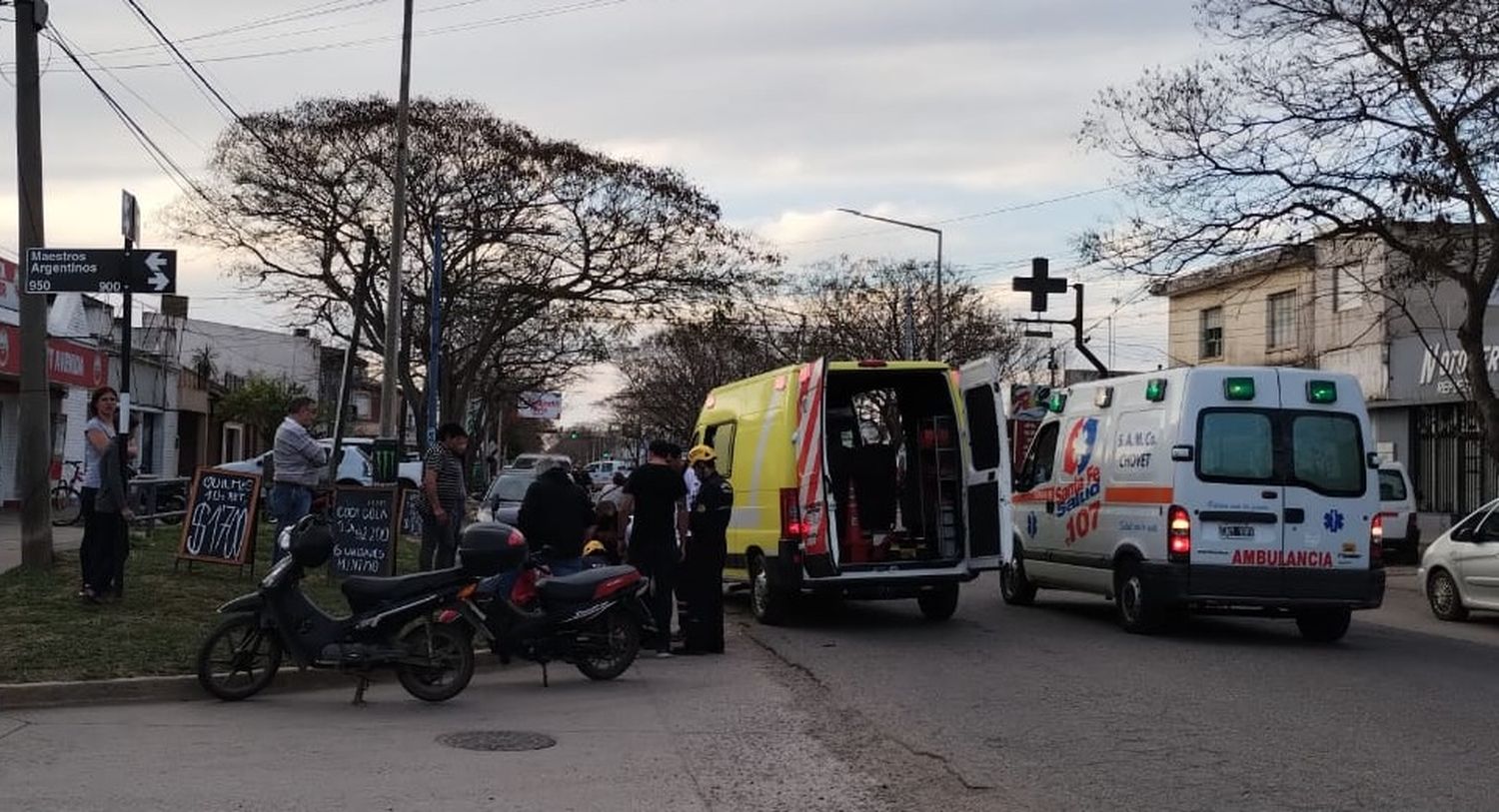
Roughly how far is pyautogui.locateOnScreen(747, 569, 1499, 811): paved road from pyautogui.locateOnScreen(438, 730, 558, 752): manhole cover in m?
2.00

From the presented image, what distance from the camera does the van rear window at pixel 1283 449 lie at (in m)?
12.2

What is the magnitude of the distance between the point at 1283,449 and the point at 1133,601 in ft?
6.11

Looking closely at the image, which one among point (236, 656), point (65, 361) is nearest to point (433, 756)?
point (236, 656)

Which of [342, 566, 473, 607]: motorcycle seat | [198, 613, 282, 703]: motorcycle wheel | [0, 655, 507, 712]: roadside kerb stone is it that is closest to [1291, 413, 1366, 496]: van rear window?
[342, 566, 473, 607]: motorcycle seat

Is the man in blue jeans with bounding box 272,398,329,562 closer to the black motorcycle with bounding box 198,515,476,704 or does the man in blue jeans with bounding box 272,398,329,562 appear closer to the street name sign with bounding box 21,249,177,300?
the street name sign with bounding box 21,249,177,300

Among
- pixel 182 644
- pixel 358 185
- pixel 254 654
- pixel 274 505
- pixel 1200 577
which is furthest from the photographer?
pixel 358 185

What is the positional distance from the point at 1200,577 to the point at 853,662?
316cm

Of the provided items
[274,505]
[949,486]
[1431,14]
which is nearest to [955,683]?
[949,486]

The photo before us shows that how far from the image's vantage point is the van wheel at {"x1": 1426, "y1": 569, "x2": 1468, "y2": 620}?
51.0ft

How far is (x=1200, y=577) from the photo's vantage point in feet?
39.4

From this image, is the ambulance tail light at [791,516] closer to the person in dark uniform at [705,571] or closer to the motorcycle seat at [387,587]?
the person in dark uniform at [705,571]

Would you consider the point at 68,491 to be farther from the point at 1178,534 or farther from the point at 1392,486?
the point at 1392,486

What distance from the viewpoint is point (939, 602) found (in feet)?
45.6

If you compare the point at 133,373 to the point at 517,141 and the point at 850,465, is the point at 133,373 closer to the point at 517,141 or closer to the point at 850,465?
the point at 517,141
